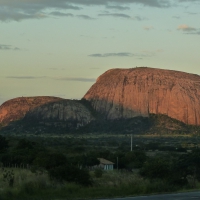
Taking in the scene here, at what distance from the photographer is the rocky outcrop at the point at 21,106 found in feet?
617

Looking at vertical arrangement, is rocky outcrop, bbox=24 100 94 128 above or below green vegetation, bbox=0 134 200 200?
above

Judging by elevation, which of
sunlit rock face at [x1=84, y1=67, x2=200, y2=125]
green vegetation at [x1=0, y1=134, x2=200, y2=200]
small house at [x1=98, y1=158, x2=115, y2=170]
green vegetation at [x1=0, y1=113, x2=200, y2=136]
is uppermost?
sunlit rock face at [x1=84, y1=67, x2=200, y2=125]

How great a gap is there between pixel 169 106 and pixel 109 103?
19.7 m

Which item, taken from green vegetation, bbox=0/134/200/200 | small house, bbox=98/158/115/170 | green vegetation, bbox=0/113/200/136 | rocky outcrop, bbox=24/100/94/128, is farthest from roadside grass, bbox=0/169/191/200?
rocky outcrop, bbox=24/100/94/128

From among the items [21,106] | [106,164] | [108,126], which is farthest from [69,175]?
[21,106]

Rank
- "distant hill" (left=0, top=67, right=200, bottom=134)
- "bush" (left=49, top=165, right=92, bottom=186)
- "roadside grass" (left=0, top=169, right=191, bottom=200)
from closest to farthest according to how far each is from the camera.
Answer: "roadside grass" (left=0, top=169, right=191, bottom=200)
"bush" (left=49, top=165, right=92, bottom=186)
"distant hill" (left=0, top=67, right=200, bottom=134)

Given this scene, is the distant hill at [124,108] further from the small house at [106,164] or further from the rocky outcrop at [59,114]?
the small house at [106,164]

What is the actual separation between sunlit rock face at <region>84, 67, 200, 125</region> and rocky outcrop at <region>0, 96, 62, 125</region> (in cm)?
1525

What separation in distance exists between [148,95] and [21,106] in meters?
42.1

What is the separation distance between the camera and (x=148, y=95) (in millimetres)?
185375

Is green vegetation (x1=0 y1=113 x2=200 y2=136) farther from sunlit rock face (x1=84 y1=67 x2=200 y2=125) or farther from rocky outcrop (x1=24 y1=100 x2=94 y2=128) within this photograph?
sunlit rock face (x1=84 y1=67 x2=200 y2=125)

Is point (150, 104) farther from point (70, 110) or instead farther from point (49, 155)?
point (49, 155)

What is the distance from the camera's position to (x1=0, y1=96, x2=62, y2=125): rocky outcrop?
18800 cm

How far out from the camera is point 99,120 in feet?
597
